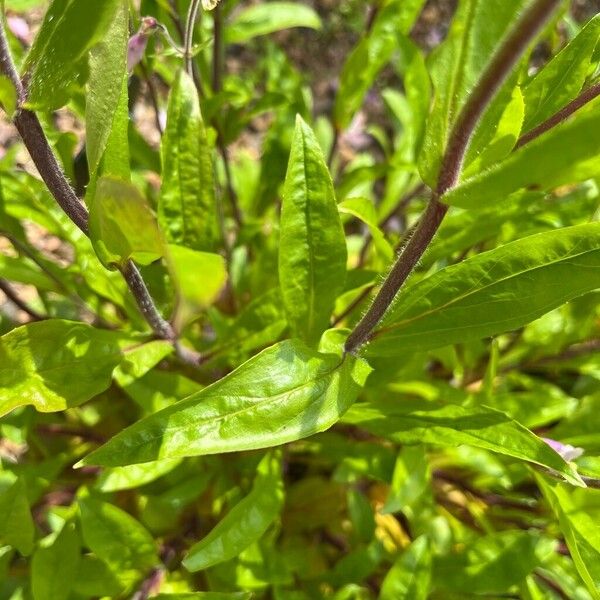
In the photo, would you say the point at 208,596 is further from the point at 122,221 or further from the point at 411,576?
the point at 122,221

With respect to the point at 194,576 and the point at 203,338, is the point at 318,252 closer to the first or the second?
the point at 203,338

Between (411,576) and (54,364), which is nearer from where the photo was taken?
(54,364)

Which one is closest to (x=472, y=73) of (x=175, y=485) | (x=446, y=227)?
(x=446, y=227)

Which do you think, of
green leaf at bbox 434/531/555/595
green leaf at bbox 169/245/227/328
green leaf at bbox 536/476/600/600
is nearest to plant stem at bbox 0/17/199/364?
green leaf at bbox 169/245/227/328

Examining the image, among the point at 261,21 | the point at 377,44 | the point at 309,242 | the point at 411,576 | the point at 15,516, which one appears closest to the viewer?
the point at 309,242

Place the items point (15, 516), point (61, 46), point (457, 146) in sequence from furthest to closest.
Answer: point (15, 516) → point (61, 46) → point (457, 146)

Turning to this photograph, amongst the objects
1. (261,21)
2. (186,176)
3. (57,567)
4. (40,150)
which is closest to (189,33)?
(186,176)

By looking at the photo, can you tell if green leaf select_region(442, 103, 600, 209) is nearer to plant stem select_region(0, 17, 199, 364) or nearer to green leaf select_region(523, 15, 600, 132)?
green leaf select_region(523, 15, 600, 132)
